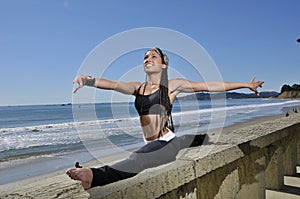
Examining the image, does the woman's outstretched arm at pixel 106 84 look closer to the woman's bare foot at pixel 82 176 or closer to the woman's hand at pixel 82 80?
the woman's hand at pixel 82 80

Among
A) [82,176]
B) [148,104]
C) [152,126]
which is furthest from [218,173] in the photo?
[82,176]

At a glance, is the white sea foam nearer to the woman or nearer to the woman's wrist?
the woman

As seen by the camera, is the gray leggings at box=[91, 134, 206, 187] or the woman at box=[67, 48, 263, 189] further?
the woman at box=[67, 48, 263, 189]

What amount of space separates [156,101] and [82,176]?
827 millimetres

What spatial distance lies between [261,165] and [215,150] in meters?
0.75

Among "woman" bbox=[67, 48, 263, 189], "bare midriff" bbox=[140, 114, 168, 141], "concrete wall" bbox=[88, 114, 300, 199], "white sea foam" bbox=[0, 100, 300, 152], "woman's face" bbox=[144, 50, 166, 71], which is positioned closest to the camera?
"concrete wall" bbox=[88, 114, 300, 199]

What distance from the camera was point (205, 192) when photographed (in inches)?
78.5

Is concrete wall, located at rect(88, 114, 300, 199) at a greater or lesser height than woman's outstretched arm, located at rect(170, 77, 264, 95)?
lesser

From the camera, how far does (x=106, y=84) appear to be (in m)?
1.98

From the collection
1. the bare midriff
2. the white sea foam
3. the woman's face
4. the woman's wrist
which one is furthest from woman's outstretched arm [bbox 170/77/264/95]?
the white sea foam

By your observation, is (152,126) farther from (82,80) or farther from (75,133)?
A: (75,133)

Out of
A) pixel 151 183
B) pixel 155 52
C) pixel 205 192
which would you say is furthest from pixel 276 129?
pixel 151 183

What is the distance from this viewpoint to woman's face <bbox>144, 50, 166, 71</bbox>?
2.27 metres

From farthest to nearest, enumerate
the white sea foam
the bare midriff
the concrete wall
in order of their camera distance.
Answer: the white sea foam < the bare midriff < the concrete wall
